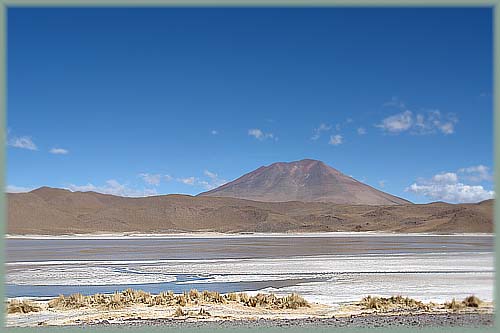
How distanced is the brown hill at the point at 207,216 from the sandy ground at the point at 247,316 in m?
63.5

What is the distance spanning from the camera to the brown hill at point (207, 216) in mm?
82388

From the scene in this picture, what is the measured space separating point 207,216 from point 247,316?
101m

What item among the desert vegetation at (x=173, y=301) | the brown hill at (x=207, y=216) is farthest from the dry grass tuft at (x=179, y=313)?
the brown hill at (x=207, y=216)

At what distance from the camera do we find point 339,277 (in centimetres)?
1886

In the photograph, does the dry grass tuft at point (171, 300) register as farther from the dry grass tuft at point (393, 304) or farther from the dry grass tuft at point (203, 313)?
the dry grass tuft at point (393, 304)

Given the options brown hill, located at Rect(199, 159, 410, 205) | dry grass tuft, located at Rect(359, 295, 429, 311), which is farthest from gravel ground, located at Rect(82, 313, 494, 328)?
brown hill, located at Rect(199, 159, 410, 205)

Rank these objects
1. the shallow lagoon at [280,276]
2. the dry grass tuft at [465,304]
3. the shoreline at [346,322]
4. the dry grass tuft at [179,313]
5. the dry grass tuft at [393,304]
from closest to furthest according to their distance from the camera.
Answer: the shoreline at [346,322], the dry grass tuft at [179,313], the dry grass tuft at [465,304], the dry grass tuft at [393,304], the shallow lagoon at [280,276]

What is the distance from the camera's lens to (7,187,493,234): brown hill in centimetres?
8239

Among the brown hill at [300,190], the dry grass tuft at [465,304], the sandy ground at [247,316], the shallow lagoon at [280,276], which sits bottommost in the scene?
the shallow lagoon at [280,276]

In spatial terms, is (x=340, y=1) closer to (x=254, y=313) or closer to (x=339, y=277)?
(x=254, y=313)

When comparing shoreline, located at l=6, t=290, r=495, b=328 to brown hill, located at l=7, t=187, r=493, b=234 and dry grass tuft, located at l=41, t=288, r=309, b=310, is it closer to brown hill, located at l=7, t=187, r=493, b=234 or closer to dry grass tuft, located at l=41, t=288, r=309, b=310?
dry grass tuft, located at l=41, t=288, r=309, b=310

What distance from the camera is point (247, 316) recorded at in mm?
11164

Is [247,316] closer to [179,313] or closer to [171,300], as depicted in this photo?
[179,313]

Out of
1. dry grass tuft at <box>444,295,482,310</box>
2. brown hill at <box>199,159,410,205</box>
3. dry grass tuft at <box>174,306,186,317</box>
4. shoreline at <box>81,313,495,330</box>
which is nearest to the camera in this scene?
shoreline at <box>81,313,495,330</box>
